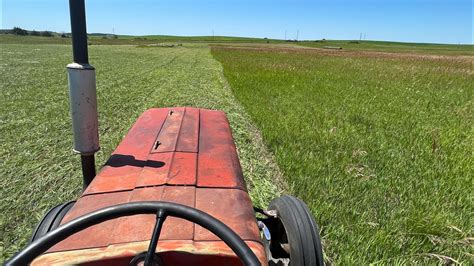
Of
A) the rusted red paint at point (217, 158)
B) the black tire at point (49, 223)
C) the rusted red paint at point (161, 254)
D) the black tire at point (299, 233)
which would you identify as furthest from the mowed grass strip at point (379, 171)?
the black tire at point (49, 223)

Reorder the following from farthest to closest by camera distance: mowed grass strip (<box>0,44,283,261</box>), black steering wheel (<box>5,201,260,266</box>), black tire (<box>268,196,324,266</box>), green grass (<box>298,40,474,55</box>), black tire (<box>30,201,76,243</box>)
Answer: green grass (<box>298,40,474,55</box>)
mowed grass strip (<box>0,44,283,261</box>)
black tire (<box>30,201,76,243</box>)
black tire (<box>268,196,324,266</box>)
black steering wheel (<box>5,201,260,266</box>)

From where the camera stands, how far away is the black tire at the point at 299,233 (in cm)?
161

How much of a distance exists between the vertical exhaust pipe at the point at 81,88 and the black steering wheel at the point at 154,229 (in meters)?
1.01

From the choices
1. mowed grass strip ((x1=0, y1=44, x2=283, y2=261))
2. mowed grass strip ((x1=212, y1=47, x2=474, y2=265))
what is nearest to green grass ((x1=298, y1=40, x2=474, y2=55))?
mowed grass strip ((x1=212, y1=47, x2=474, y2=265))

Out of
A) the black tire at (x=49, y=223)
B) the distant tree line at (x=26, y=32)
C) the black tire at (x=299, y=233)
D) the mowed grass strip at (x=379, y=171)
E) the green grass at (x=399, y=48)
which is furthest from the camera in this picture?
the distant tree line at (x=26, y=32)

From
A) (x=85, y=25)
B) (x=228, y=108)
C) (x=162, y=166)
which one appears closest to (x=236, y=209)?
(x=162, y=166)

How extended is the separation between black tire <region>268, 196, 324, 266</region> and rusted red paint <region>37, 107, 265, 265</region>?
29 cm

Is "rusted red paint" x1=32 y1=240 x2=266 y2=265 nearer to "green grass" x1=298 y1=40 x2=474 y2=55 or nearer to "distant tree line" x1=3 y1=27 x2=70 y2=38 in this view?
"green grass" x1=298 y1=40 x2=474 y2=55

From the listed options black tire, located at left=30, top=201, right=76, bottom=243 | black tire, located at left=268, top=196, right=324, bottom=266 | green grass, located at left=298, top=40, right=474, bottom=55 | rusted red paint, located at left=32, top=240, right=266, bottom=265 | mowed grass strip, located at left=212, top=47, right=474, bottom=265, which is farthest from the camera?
green grass, located at left=298, top=40, right=474, bottom=55

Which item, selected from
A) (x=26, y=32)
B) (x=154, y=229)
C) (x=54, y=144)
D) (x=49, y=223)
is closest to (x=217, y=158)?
(x=49, y=223)

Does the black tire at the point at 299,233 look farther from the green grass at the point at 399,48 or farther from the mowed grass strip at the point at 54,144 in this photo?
the green grass at the point at 399,48

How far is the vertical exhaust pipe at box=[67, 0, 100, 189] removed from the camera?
1798 mm

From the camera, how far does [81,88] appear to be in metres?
1.86

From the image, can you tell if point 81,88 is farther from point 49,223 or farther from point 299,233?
point 299,233
